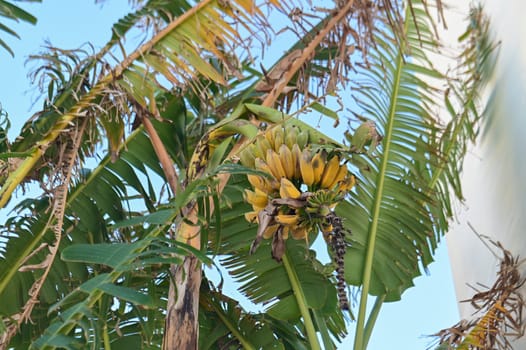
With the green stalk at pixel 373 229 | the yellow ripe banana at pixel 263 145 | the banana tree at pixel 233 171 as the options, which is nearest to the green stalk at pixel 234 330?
the banana tree at pixel 233 171

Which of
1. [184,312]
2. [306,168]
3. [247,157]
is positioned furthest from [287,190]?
[184,312]

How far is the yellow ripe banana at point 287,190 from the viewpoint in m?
1.46

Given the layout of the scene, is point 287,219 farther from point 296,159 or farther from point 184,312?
point 184,312

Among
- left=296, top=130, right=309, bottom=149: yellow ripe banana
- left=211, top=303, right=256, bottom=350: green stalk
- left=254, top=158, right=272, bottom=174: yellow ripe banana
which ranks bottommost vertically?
left=211, top=303, right=256, bottom=350: green stalk

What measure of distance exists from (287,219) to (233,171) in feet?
1.00

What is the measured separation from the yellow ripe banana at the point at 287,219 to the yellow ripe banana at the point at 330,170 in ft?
0.37

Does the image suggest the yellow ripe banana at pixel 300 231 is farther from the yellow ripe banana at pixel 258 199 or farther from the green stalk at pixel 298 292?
the green stalk at pixel 298 292

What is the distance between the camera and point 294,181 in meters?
1.54

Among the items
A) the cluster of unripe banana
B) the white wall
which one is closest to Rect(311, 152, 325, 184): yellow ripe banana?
the cluster of unripe banana

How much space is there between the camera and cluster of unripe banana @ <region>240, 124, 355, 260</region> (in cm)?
142

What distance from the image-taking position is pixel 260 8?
5.56 ft

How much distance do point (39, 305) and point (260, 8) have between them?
3.41 ft

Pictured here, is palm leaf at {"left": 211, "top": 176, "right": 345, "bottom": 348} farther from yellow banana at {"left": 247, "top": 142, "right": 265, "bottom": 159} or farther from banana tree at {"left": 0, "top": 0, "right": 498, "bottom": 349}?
yellow banana at {"left": 247, "top": 142, "right": 265, "bottom": 159}

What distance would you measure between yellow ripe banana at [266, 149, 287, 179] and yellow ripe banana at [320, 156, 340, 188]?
3.4 inches
